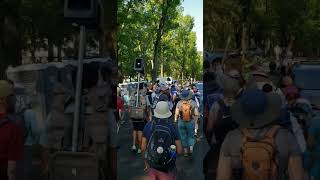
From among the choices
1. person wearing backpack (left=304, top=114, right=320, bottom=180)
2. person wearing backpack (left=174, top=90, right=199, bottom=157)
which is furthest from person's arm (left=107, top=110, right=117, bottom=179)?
person wearing backpack (left=174, top=90, right=199, bottom=157)

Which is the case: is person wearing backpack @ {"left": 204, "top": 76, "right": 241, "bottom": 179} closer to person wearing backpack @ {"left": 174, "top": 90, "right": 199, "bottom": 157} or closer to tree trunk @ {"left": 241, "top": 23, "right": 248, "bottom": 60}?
tree trunk @ {"left": 241, "top": 23, "right": 248, "bottom": 60}

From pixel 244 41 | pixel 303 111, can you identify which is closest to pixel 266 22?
pixel 244 41

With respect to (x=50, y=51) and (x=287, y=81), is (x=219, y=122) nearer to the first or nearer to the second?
(x=287, y=81)

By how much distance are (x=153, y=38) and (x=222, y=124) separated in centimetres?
3990

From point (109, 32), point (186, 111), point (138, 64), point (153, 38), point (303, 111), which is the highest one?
point (153, 38)

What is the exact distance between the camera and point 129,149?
44.4 feet

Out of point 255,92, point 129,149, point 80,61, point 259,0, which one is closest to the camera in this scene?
point 255,92

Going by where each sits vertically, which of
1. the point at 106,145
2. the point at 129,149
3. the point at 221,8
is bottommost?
the point at 129,149

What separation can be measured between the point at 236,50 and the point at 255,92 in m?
3.54

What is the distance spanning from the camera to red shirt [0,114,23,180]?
4707 mm

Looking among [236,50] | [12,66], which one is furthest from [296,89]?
[12,66]

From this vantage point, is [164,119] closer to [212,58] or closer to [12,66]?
[212,58]

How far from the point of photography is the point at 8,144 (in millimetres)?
4715

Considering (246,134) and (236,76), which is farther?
(236,76)
